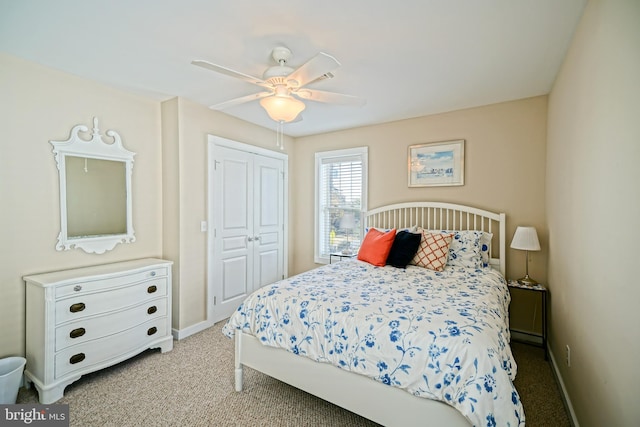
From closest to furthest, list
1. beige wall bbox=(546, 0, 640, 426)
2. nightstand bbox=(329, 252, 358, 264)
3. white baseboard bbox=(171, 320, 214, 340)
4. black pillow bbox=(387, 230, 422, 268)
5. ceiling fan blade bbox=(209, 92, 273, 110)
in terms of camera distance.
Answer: beige wall bbox=(546, 0, 640, 426)
ceiling fan blade bbox=(209, 92, 273, 110)
black pillow bbox=(387, 230, 422, 268)
white baseboard bbox=(171, 320, 214, 340)
nightstand bbox=(329, 252, 358, 264)

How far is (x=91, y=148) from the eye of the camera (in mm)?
2611

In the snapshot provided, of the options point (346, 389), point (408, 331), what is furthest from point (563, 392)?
point (346, 389)

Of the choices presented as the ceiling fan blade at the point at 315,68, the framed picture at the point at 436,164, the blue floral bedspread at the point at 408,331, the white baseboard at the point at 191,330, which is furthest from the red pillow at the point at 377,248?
the white baseboard at the point at 191,330

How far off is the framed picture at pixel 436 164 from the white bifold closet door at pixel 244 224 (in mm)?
1921

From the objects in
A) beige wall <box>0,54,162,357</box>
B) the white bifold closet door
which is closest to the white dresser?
beige wall <box>0,54,162,357</box>

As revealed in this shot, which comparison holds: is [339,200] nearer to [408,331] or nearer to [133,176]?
[133,176]

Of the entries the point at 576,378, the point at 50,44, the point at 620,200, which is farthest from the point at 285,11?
the point at 576,378

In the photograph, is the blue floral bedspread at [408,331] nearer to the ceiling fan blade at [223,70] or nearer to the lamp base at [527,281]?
the lamp base at [527,281]

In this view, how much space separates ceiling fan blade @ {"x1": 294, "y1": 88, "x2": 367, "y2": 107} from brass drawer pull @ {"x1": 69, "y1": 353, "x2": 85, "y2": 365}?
2.56 meters

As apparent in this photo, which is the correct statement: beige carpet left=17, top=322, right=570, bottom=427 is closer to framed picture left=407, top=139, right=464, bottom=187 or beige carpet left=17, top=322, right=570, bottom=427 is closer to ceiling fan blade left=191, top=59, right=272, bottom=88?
framed picture left=407, top=139, right=464, bottom=187

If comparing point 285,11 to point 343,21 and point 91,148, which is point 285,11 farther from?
point 91,148

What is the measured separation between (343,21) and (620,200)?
1.70 metres

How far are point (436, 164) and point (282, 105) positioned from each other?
86.0 inches

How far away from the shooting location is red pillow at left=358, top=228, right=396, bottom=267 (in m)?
2.98
